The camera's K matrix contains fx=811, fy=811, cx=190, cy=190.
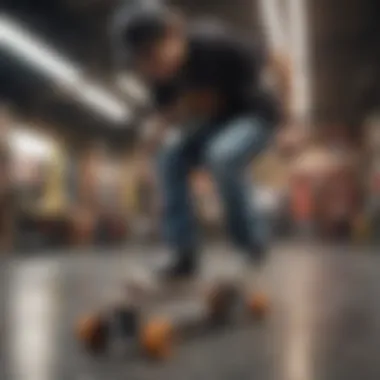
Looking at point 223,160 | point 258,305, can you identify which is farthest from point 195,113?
point 258,305

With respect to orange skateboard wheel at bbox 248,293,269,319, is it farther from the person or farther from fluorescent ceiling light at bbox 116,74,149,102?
fluorescent ceiling light at bbox 116,74,149,102

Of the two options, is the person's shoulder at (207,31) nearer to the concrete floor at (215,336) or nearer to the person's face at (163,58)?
the person's face at (163,58)

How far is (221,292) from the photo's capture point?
495mm

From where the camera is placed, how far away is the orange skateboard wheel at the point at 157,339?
0.50m

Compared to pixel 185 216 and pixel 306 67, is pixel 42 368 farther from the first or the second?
pixel 306 67

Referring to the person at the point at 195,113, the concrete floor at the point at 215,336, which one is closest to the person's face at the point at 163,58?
the person at the point at 195,113

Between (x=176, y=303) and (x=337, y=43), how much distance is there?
0.62ft

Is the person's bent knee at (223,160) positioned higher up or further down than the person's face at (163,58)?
further down

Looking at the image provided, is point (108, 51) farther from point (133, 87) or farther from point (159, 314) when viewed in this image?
point (159, 314)

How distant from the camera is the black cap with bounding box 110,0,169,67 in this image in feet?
1.52

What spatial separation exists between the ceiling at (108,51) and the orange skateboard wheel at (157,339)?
0.13 m

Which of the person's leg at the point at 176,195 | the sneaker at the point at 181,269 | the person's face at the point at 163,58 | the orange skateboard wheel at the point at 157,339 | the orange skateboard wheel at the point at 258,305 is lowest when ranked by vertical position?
the orange skateboard wheel at the point at 157,339

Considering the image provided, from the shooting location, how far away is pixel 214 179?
47 cm

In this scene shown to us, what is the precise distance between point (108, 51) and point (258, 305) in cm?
19
